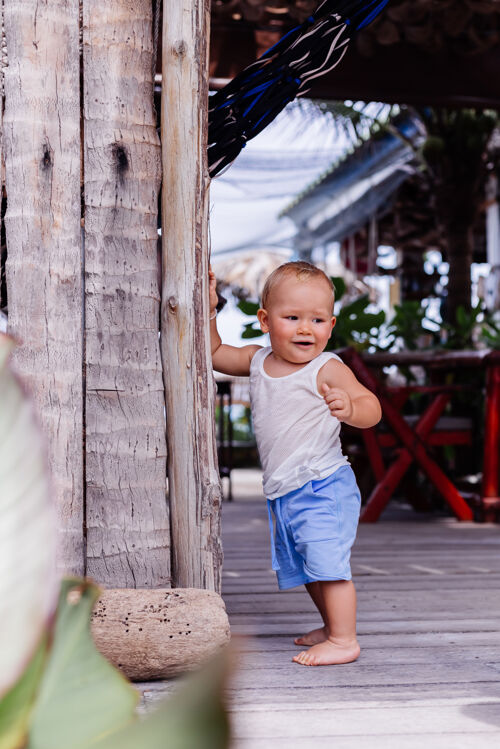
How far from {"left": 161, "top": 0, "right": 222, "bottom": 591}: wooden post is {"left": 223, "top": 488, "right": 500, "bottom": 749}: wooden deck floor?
281 mm

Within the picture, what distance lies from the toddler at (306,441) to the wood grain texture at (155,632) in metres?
0.31

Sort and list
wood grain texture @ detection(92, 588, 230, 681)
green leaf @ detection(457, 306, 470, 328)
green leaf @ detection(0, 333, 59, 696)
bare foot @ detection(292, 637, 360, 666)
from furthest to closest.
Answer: green leaf @ detection(457, 306, 470, 328) < bare foot @ detection(292, 637, 360, 666) < wood grain texture @ detection(92, 588, 230, 681) < green leaf @ detection(0, 333, 59, 696)

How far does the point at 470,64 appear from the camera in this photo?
169 inches

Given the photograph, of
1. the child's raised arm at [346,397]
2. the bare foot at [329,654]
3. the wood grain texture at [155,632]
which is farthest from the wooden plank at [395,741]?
the child's raised arm at [346,397]

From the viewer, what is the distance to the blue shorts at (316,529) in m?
1.79

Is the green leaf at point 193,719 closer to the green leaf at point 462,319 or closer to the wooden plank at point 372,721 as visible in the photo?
the wooden plank at point 372,721

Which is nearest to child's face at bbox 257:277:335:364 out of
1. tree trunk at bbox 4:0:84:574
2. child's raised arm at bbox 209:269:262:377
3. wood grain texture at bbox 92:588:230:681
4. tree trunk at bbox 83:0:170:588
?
child's raised arm at bbox 209:269:262:377

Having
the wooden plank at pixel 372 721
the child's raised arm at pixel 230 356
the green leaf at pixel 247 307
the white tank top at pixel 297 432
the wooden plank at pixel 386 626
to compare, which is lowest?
the wooden plank at pixel 386 626

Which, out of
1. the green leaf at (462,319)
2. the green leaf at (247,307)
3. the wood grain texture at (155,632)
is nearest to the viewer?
the wood grain texture at (155,632)

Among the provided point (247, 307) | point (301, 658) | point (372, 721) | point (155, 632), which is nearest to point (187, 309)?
point (155, 632)

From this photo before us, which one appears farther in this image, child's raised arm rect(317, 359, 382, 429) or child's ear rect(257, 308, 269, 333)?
child's ear rect(257, 308, 269, 333)

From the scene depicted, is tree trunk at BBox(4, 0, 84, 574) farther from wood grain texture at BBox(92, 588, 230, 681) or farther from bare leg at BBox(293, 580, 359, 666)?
bare leg at BBox(293, 580, 359, 666)

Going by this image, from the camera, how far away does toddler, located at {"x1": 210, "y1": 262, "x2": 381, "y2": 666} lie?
71.2 inches

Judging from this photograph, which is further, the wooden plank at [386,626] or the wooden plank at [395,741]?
the wooden plank at [386,626]
